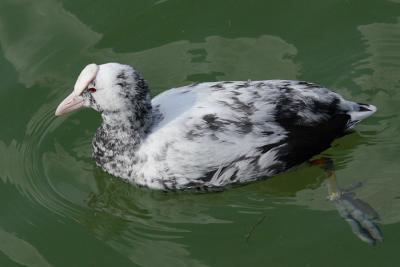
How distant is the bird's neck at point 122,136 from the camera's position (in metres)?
7.50

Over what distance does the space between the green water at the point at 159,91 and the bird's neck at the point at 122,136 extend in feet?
0.90

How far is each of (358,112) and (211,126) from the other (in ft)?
4.61

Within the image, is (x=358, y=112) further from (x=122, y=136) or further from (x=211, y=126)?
(x=122, y=136)

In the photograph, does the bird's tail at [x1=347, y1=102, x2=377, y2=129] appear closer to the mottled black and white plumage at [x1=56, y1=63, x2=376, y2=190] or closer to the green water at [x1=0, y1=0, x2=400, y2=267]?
the mottled black and white plumage at [x1=56, y1=63, x2=376, y2=190]

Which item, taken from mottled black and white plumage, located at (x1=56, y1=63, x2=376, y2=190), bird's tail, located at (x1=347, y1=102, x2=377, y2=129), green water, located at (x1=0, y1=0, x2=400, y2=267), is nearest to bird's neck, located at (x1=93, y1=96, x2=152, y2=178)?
mottled black and white plumage, located at (x1=56, y1=63, x2=376, y2=190)

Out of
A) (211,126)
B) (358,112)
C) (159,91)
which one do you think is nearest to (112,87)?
(211,126)

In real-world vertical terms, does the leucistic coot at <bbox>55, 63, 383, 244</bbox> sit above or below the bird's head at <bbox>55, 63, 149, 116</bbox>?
below

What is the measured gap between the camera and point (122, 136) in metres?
7.63

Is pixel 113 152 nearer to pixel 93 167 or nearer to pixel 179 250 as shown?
pixel 93 167

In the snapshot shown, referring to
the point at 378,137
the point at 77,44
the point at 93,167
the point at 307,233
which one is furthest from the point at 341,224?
the point at 77,44

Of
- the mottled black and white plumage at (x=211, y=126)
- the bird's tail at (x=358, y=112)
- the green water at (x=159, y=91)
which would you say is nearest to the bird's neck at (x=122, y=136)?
the mottled black and white plumage at (x=211, y=126)

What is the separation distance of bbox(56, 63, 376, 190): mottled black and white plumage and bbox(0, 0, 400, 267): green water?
0.33 meters

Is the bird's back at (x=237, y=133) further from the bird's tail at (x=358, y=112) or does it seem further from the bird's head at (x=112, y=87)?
the bird's head at (x=112, y=87)

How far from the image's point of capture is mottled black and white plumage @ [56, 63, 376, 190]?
24.0 ft
